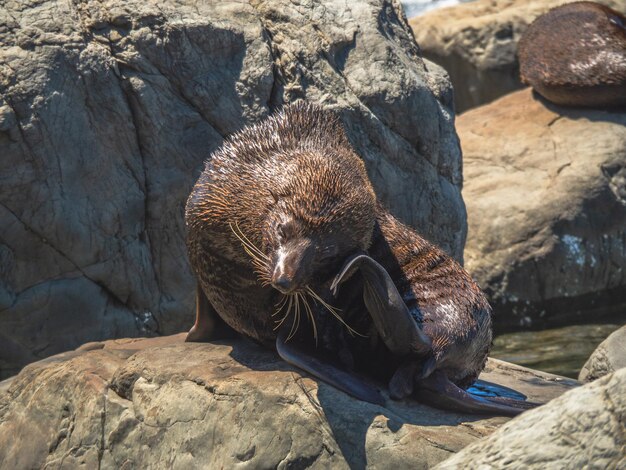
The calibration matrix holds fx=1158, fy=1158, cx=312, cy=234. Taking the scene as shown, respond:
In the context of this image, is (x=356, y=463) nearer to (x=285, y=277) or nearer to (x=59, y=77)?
(x=285, y=277)

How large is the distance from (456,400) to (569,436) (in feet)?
4.54

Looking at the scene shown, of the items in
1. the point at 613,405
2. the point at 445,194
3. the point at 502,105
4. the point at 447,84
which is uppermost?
the point at 613,405

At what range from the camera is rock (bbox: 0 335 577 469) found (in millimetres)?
5145

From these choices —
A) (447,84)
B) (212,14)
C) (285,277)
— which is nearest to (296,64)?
(212,14)

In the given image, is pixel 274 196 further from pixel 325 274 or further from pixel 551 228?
pixel 551 228

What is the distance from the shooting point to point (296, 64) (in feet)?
29.6

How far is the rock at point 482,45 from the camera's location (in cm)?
1731

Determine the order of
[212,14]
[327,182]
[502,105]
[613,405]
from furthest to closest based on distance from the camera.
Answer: [502,105] → [212,14] → [327,182] → [613,405]

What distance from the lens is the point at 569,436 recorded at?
4094mm

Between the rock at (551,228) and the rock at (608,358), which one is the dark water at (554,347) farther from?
the rock at (608,358)

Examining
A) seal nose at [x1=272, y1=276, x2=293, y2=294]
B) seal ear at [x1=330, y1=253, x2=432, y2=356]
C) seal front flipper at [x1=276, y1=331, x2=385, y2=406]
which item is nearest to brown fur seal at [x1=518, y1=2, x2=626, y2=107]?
seal ear at [x1=330, y1=253, x2=432, y2=356]

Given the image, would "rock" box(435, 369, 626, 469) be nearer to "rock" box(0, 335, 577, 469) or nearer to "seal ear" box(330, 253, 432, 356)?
"rock" box(0, 335, 577, 469)

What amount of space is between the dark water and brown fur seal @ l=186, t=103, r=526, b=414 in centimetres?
348

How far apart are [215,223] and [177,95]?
10.2ft
